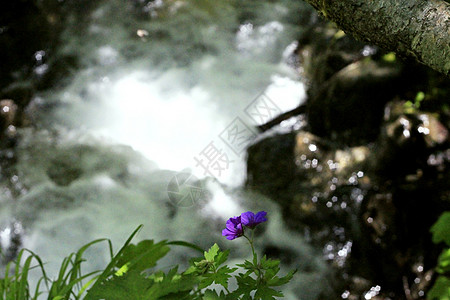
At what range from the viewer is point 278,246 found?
135 inches

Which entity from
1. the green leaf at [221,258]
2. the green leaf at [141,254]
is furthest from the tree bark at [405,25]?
the green leaf at [141,254]

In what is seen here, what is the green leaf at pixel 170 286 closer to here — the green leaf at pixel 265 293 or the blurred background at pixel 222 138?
the green leaf at pixel 265 293

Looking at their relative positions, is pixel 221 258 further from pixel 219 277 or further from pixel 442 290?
pixel 442 290

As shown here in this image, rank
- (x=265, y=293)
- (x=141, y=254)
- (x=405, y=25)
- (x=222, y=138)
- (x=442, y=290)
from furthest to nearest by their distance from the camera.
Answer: (x=222, y=138) < (x=442, y=290) < (x=141, y=254) < (x=265, y=293) < (x=405, y=25)

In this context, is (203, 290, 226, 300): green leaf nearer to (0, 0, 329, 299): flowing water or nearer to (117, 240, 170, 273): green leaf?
(117, 240, 170, 273): green leaf

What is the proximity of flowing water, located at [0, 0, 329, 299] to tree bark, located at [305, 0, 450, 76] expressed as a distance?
251 centimetres

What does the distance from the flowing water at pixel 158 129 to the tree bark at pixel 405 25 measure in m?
2.51

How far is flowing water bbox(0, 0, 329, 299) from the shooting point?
3738 millimetres

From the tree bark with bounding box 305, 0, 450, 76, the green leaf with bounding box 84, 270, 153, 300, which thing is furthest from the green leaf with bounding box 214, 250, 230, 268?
the tree bark with bounding box 305, 0, 450, 76

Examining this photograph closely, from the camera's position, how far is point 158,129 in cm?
454

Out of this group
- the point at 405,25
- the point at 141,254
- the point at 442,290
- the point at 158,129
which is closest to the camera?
the point at 405,25

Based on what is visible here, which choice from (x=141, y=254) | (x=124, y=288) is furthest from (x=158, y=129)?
(x=124, y=288)

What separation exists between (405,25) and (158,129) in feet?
12.5

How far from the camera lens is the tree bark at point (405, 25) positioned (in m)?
0.83
